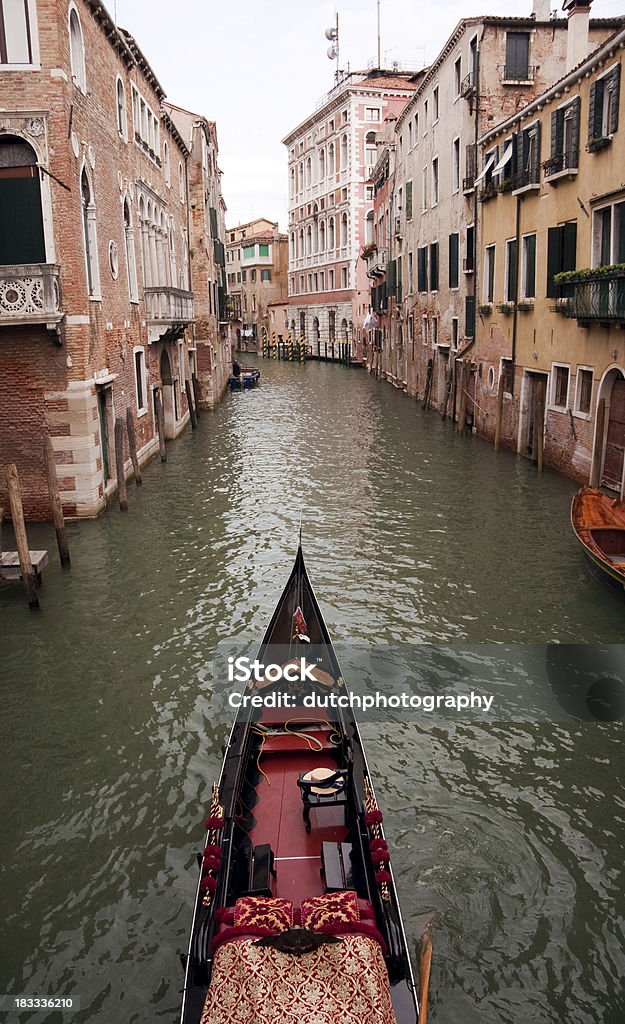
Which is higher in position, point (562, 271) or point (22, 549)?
point (562, 271)

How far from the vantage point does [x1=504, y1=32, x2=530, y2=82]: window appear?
62.6 feet

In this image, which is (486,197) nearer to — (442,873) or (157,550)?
(157,550)

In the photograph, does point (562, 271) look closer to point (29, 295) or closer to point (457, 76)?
point (29, 295)

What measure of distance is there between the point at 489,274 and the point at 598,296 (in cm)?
731

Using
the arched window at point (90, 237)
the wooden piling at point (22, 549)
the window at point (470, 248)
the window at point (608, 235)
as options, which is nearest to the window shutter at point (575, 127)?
the window at point (608, 235)

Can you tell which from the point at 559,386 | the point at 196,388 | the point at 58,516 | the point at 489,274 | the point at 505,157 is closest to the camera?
the point at 58,516

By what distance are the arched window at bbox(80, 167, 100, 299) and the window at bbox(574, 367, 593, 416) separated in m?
7.83

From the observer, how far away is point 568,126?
1395cm

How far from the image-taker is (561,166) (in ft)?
46.5

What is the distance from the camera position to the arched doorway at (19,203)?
1107 centimetres

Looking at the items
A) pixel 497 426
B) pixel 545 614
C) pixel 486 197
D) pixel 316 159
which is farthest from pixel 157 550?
pixel 316 159

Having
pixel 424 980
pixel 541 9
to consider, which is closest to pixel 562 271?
pixel 541 9

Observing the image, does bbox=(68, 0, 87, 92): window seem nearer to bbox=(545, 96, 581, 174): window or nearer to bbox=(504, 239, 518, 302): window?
bbox=(545, 96, 581, 174): window

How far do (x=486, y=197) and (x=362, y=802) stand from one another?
1664 centimetres
